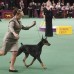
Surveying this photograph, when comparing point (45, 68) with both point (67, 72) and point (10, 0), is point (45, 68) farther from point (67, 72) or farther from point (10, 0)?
point (10, 0)

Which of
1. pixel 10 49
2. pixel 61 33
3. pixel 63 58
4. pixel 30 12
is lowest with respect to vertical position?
pixel 30 12

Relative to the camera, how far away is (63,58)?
31.4ft

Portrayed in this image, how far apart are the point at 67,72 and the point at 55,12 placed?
2466cm

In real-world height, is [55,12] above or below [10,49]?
below

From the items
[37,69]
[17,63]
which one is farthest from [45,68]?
[17,63]

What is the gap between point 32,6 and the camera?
1275 inches

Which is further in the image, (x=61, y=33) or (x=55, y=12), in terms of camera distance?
(x=55, y=12)

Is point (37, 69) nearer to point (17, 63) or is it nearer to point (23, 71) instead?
point (23, 71)

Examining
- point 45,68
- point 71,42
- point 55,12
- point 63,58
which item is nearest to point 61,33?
point 71,42

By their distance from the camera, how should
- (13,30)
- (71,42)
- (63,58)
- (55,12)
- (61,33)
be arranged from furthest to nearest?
(55,12), (61,33), (71,42), (63,58), (13,30)

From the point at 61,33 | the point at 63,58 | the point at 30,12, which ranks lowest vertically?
the point at 30,12

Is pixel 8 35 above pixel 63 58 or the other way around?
above

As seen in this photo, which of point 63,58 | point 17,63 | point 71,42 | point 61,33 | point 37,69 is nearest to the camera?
point 37,69

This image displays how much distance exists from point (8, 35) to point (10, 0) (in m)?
25.7
